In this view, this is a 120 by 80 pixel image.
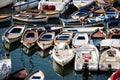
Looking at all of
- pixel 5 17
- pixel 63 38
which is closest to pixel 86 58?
pixel 63 38

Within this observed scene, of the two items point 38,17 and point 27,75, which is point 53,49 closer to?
point 27,75

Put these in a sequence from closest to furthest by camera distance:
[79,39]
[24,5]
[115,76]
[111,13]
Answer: [115,76], [79,39], [111,13], [24,5]

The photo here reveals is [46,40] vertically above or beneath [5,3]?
beneath

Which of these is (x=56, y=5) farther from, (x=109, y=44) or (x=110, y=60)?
(x=110, y=60)

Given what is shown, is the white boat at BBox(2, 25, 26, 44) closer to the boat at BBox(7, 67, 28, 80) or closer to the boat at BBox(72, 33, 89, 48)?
the boat at BBox(72, 33, 89, 48)

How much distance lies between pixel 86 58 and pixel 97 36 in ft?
25.3

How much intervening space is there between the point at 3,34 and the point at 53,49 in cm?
1212

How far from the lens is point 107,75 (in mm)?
45562

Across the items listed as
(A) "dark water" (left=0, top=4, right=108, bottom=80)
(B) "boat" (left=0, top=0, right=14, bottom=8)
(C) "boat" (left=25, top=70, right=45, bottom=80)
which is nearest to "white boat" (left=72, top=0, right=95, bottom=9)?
(B) "boat" (left=0, top=0, right=14, bottom=8)

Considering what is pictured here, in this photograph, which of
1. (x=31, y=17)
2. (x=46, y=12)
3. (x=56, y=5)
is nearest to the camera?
(x=31, y=17)

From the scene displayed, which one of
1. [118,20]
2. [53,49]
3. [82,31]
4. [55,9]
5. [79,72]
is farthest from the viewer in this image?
[55,9]

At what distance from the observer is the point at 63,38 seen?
54.0 m

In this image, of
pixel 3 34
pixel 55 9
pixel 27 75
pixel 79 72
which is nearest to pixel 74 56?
pixel 79 72

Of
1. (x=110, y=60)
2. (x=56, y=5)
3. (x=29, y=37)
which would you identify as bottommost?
(x=110, y=60)
